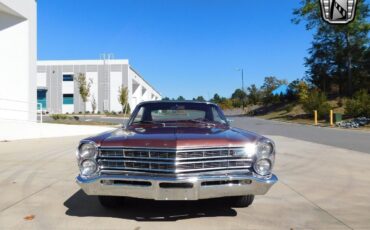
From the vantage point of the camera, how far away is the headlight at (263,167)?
470 centimetres

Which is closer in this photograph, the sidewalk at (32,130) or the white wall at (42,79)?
the sidewalk at (32,130)

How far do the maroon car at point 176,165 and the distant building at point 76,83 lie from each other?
211 ft

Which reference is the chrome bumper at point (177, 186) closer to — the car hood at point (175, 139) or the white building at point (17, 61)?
the car hood at point (175, 139)

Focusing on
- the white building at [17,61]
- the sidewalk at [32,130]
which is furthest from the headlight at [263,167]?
the white building at [17,61]

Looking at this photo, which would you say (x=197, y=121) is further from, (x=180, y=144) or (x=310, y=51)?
(x=310, y=51)

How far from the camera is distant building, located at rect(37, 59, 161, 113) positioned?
227 ft

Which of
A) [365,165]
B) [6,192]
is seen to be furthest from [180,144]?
[365,165]

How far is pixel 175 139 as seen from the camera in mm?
4566

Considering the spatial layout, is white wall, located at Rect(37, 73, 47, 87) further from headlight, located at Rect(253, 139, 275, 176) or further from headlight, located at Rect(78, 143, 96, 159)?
headlight, located at Rect(253, 139, 275, 176)

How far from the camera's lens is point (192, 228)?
457 cm

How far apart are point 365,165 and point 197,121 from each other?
5211 mm

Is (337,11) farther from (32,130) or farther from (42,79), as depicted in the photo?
(42,79)

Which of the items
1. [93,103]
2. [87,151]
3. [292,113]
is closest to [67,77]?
[93,103]

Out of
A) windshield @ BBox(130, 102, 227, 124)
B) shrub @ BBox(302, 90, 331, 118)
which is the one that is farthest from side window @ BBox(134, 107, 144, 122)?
shrub @ BBox(302, 90, 331, 118)
